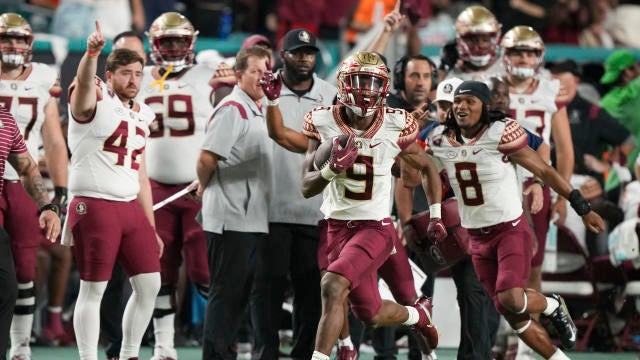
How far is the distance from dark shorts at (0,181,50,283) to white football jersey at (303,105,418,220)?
1943 mm

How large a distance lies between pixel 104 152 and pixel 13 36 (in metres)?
1.46

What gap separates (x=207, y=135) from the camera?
7406 mm

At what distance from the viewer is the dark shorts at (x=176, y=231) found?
26.5 ft

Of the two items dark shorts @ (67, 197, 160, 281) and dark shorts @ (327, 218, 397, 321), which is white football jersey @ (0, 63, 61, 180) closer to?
dark shorts @ (67, 197, 160, 281)

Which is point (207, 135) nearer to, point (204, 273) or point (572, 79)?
point (204, 273)

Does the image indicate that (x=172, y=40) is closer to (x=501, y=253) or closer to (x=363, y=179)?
(x=363, y=179)

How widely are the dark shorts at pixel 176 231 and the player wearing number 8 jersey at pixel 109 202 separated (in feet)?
2.83

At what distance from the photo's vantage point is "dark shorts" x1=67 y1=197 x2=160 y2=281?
690 centimetres

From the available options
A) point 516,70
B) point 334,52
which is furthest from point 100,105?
point 334,52

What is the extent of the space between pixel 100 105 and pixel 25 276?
149 cm

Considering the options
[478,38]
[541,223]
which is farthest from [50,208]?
[478,38]

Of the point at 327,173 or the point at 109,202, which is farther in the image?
the point at 109,202

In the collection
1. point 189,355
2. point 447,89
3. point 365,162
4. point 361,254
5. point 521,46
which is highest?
point 521,46

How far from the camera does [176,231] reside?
816cm
